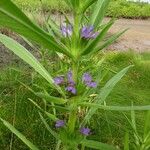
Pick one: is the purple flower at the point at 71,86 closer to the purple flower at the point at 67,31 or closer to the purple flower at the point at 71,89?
the purple flower at the point at 71,89

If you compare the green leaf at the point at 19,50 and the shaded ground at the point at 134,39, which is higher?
the shaded ground at the point at 134,39

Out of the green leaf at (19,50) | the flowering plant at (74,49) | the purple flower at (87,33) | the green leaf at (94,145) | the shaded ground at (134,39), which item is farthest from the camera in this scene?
the shaded ground at (134,39)

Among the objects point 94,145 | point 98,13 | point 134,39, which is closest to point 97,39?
point 98,13

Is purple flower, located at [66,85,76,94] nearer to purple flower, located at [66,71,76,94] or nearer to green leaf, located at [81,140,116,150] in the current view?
purple flower, located at [66,71,76,94]

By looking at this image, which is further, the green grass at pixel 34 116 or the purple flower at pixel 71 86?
the green grass at pixel 34 116

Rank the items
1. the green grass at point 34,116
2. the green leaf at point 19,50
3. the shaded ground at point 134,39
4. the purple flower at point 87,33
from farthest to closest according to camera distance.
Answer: the shaded ground at point 134,39, the green grass at point 34,116, the green leaf at point 19,50, the purple flower at point 87,33

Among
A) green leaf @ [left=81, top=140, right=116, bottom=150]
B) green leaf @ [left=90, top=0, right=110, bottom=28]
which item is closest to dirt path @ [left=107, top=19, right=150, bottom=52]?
green leaf @ [left=81, top=140, right=116, bottom=150]

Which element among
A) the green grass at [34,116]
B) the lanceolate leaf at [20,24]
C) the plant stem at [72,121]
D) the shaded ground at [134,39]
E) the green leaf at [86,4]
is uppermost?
the shaded ground at [134,39]

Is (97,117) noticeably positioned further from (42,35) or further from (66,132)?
(42,35)

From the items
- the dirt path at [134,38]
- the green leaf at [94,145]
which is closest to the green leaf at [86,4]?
the green leaf at [94,145]
